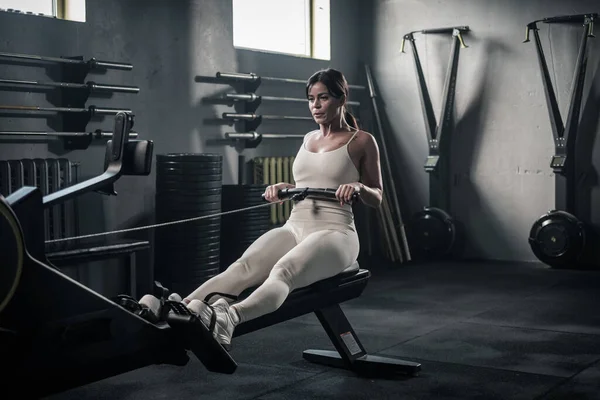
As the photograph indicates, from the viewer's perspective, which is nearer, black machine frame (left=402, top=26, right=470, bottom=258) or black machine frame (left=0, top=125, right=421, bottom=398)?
black machine frame (left=0, top=125, right=421, bottom=398)

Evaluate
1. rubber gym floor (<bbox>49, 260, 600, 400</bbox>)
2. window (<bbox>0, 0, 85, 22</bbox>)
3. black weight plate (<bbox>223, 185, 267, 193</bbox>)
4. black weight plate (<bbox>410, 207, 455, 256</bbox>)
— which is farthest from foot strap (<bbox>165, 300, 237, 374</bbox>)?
black weight plate (<bbox>410, 207, 455, 256</bbox>)

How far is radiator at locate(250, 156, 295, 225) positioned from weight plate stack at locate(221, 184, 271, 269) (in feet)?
1.87

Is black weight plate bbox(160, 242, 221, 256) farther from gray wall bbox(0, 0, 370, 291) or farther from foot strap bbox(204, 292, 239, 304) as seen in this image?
foot strap bbox(204, 292, 239, 304)

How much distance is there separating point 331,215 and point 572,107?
3933mm

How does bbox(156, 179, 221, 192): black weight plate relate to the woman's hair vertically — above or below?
below

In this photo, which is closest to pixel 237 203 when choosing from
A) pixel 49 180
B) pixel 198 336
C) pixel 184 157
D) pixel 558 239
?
pixel 184 157

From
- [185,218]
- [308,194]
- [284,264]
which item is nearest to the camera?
[284,264]

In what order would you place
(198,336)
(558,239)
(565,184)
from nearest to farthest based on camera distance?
(198,336)
(558,239)
(565,184)

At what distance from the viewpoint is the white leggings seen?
9.70 ft

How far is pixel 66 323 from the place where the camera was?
7.56 ft

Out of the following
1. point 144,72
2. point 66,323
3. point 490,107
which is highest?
point 144,72

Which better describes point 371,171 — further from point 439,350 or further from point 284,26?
point 284,26

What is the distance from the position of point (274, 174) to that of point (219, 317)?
3985 mm

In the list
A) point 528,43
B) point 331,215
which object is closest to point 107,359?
point 331,215
